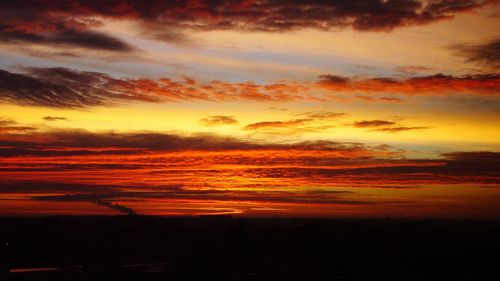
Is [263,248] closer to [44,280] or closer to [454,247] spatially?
[454,247]

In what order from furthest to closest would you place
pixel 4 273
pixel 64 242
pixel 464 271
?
pixel 64 242, pixel 464 271, pixel 4 273

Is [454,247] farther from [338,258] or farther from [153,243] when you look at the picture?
[153,243]

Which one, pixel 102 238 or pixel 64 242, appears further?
A: pixel 102 238

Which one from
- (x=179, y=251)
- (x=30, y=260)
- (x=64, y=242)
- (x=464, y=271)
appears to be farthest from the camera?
(x=64, y=242)

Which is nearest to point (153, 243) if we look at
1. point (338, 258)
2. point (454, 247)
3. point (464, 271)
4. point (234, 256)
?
point (234, 256)

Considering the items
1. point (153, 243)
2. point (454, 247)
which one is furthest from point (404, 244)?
point (153, 243)

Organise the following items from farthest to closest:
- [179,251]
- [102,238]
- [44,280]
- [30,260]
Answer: [102,238]
[179,251]
[30,260]
[44,280]
